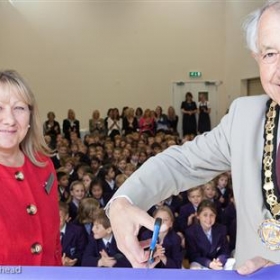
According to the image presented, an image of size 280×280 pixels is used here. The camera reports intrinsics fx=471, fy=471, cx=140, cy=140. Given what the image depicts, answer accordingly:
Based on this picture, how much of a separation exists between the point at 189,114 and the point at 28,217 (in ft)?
43.9

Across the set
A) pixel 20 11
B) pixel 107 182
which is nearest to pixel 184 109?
pixel 20 11

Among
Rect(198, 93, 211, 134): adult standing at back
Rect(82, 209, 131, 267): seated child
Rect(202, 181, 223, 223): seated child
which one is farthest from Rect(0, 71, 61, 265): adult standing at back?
Rect(198, 93, 211, 134): adult standing at back

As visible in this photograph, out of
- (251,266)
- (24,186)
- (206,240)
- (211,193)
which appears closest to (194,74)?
(211,193)

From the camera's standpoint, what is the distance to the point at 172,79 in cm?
1524

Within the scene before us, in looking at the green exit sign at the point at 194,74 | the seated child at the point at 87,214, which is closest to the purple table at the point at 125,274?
the seated child at the point at 87,214

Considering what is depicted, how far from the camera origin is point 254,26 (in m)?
1.08

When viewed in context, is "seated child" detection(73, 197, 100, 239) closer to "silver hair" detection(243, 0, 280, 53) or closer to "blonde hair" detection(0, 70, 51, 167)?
"blonde hair" detection(0, 70, 51, 167)

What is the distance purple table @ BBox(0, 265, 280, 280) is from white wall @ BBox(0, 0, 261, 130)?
44.8 feet

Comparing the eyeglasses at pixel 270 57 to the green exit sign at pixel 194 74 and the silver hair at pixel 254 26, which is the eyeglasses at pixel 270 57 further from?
the green exit sign at pixel 194 74

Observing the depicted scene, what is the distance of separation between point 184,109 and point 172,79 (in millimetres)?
1175

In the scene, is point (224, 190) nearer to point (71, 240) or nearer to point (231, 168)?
point (71, 240)

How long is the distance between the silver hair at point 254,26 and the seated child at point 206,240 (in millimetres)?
3543

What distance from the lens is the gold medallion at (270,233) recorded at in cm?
97

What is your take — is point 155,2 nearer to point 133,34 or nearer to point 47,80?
point 133,34
